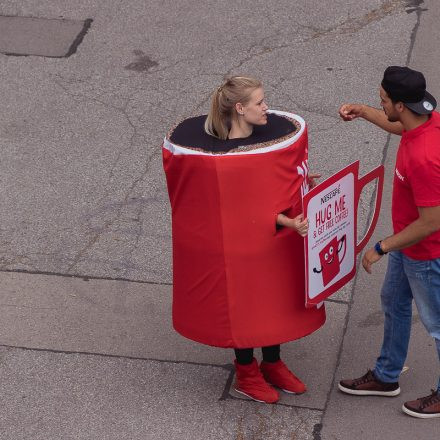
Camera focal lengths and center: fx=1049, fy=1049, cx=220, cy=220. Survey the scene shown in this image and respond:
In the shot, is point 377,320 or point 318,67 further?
point 318,67

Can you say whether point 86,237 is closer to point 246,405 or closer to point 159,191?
point 159,191

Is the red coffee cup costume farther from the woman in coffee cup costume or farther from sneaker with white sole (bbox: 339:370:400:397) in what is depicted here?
sneaker with white sole (bbox: 339:370:400:397)

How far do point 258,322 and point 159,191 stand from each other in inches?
97.5

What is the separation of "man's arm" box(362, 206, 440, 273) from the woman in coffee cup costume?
1.35ft

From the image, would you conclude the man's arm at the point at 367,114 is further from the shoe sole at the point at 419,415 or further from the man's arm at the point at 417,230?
the shoe sole at the point at 419,415

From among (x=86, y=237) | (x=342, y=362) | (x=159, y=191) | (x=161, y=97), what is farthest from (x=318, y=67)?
(x=342, y=362)

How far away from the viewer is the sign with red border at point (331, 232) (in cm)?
501

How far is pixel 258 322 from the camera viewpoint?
205 inches

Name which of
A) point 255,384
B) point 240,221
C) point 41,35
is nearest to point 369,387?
point 255,384

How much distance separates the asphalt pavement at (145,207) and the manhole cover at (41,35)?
28mm

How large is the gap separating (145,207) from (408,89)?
297 centimetres

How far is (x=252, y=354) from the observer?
17.9 feet

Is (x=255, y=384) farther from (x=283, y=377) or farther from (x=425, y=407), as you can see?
(x=425, y=407)

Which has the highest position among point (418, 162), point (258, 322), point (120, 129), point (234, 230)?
point (418, 162)
